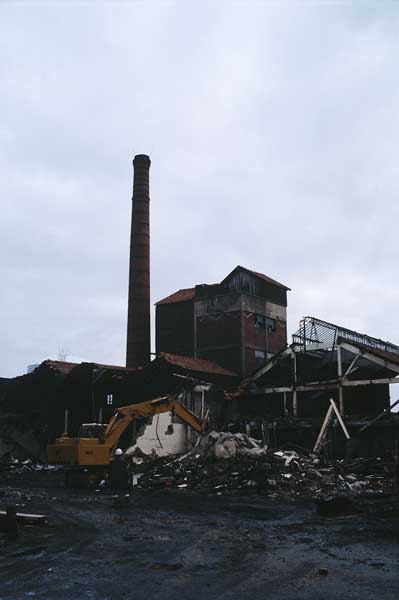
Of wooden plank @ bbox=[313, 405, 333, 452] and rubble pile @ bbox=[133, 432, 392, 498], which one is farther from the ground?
wooden plank @ bbox=[313, 405, 333, 452]

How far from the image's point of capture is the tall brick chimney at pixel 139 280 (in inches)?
1436

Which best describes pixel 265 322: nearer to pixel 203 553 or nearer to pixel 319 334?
pixel 319 334

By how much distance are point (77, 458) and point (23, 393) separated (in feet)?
57.3

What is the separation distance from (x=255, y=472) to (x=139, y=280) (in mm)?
19632

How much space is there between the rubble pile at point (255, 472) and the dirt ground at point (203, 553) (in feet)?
10.0

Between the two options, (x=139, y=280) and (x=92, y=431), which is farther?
(x=139, y=280)

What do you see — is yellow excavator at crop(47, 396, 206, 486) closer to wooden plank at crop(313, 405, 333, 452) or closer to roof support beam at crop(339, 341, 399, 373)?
wooden plank at crop(313, 405, 333, 452)

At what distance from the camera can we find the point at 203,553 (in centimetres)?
896

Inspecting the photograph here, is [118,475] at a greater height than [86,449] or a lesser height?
lesser

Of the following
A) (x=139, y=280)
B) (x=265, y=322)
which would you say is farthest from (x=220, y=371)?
(x=139, y=280)

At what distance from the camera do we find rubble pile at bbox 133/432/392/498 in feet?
59.7

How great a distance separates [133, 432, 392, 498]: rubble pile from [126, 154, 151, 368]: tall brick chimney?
12170mm

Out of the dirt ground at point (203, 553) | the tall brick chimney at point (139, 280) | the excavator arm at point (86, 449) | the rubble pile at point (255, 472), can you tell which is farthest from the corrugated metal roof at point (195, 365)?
the dirt ground at point (203, 553)

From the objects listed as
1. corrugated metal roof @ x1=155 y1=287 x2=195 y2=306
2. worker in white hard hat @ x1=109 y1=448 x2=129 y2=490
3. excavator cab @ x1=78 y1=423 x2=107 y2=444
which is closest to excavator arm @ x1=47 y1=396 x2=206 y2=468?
excavator cab @ x1=78 y1=423 x2=107 y2=444
